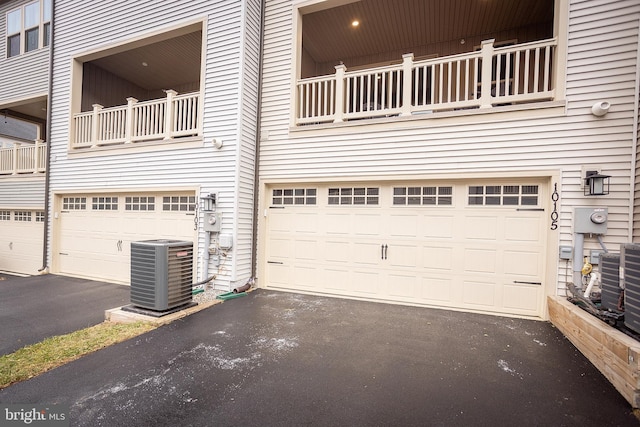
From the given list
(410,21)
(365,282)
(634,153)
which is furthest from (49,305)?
(634,153)

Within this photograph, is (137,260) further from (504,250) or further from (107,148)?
(504,250)

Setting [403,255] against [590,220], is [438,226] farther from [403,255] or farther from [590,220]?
[590,220]

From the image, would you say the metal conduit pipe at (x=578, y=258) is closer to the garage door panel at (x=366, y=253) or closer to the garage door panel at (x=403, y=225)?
the garage door panel at (x=403, y=225)

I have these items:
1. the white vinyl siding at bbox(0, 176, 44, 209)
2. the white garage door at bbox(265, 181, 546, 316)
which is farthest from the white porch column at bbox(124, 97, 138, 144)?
the white garage door at bbox(265, 181, 546, 316)

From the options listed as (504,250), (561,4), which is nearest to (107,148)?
(504,250)

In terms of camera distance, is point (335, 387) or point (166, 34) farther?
point (166, 34)

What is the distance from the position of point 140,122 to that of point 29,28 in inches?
221

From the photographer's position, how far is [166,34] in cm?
615

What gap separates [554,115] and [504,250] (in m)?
2.10

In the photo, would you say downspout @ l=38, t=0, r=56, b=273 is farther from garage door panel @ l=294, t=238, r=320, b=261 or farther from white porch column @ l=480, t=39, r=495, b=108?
white porch column @ l=480, t=39, r=495, b=108

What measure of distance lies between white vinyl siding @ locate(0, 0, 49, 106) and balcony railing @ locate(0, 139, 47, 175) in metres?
1.37

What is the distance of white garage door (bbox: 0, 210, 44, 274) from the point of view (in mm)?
7793

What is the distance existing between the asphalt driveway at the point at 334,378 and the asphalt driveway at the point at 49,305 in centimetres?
129

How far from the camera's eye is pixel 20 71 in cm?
809
